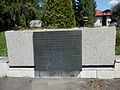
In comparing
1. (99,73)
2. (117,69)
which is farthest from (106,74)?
(117,69)

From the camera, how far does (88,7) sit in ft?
75.4

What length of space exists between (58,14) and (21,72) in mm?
2125

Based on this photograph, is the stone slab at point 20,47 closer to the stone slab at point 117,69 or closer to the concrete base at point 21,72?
the concrete base at point 21,72

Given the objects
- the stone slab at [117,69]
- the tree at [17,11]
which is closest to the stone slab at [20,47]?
the stone slab at [117,69]

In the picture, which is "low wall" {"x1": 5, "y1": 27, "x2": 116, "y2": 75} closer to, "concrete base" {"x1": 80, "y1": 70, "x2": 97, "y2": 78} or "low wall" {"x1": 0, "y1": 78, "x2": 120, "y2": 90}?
"concrete base" {"x1": 80, "y1": 70, "x2": 97, "y2": 78}

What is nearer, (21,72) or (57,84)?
(57,84)

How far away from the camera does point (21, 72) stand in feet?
14.7

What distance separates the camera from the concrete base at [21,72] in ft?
14.5

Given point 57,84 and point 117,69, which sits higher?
point 117,69

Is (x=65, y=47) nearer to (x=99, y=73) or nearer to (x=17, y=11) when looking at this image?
(x=99, y=73)

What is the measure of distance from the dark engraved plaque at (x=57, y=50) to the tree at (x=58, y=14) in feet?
3.71

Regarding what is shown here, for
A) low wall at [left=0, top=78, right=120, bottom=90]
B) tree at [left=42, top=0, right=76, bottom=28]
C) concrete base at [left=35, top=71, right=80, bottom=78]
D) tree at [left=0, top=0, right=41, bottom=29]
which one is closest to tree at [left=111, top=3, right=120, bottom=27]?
tree at [left=0, top=0, right=41, bottom=29]

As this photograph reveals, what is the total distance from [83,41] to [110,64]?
3.08ft

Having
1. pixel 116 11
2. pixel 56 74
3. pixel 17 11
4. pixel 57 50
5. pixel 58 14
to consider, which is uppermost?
pixel 116 11
